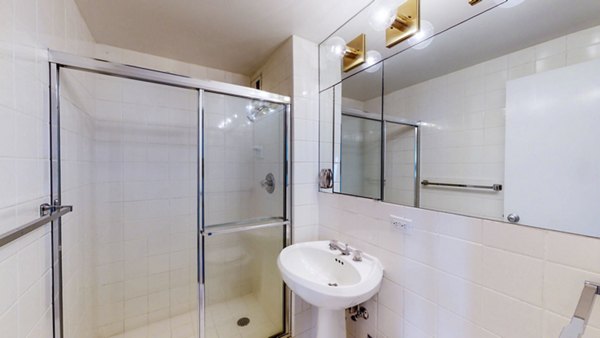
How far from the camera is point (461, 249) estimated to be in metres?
0.85

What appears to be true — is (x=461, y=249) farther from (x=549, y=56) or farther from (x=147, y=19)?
(x=147, y=19)

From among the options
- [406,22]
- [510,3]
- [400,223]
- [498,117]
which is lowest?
[400,223]

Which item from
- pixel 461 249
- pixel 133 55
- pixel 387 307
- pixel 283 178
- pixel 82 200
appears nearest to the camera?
pixel 461 249

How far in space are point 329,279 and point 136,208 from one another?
1.66 metres

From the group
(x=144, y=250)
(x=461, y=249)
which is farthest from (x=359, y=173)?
(x=144, y=250)

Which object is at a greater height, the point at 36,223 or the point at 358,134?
the point at 358,134

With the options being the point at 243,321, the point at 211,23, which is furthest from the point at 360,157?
the point at 243,321

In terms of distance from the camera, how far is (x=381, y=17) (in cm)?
121

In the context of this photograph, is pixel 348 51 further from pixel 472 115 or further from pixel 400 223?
pixel 400 223

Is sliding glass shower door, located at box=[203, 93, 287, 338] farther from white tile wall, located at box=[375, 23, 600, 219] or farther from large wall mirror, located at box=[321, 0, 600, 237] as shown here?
white tile wall, located at box=[375, 23, 600, 219]

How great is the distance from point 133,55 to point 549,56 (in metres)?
2.51

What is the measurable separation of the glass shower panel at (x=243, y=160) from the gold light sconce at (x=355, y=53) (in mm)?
559

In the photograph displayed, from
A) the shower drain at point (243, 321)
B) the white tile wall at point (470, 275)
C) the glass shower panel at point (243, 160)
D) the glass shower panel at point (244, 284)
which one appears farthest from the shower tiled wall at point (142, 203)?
the white tile wall at point (470, 275)

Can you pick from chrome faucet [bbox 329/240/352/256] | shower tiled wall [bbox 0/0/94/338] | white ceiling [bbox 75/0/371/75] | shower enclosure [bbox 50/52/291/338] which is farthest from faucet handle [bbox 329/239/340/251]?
white ceiling [bbox 75/0/371/75]
